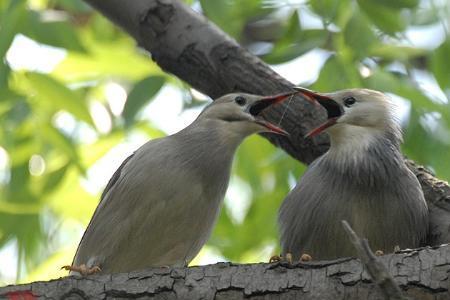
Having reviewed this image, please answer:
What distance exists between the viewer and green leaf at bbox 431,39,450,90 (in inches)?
233

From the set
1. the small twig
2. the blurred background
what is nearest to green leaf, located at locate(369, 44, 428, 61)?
the blurred background

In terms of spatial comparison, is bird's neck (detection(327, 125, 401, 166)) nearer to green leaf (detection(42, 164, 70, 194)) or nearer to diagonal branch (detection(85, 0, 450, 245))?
diagonal branch (detection(85, 0, 450, 245))

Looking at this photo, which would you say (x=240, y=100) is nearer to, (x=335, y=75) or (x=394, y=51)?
(x=335, y=75)

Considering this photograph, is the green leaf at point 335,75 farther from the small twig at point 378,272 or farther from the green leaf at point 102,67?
the small twig at point 378,272

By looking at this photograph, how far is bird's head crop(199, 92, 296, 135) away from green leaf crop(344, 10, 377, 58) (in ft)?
1.98

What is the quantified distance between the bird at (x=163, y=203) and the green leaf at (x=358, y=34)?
63 cm

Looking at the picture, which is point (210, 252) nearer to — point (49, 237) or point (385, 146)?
point (49, 237)

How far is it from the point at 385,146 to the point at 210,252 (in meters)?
2.59

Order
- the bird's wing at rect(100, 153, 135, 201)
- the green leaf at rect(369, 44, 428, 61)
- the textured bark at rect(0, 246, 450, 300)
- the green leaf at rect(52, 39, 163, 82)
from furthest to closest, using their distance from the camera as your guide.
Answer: the green leaf at rect(52, 39, 163, 82)
the green leaf at rect(369, 44, 428, 61)
the bird's wing at rect(100, 153, 135, 201)
the textured bark at rect(0, 246, 450, 300)

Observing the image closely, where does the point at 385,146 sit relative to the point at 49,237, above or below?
above

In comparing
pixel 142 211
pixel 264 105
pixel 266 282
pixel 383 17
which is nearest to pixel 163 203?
pixel 142 211

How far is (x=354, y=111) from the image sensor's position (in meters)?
5.81

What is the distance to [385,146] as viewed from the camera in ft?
18.7

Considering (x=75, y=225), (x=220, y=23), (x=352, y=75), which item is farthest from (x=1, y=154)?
(x=352, y=75)
